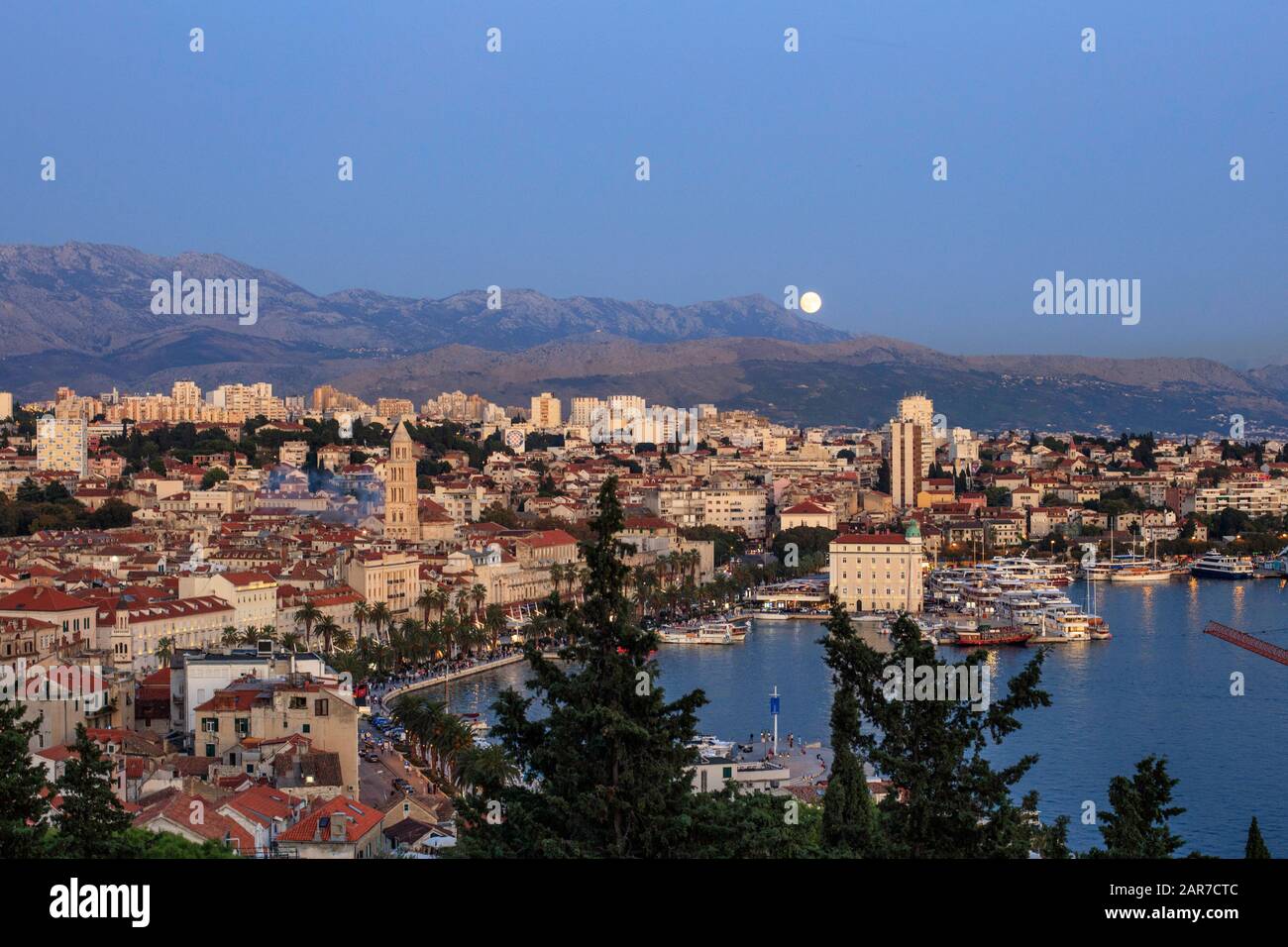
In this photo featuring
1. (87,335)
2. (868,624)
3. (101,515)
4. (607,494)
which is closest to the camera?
(607,494)

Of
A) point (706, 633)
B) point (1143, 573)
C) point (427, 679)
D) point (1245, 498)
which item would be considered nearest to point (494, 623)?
point (706, 633)

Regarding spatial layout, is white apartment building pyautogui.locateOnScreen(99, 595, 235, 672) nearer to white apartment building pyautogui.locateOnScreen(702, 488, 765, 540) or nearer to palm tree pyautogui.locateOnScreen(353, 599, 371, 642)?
palm tree pyautogui.locateOnScreen(353, 599, 371, 642)

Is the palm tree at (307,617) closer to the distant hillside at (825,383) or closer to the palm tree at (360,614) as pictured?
the palm tree at (360,614)

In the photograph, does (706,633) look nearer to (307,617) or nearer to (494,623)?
(494,623)

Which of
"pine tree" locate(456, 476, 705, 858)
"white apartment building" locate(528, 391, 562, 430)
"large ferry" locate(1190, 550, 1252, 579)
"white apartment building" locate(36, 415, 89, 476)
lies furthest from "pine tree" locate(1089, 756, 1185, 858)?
"white apartment building" locate(528, 391, 562, 430)

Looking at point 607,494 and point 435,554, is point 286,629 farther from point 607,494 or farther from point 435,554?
point 607,494
